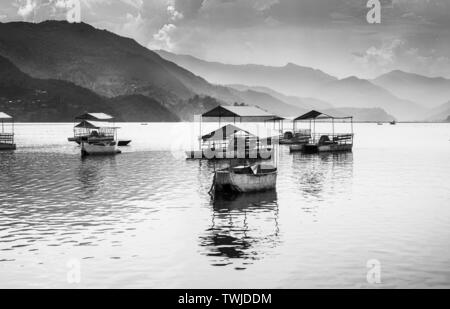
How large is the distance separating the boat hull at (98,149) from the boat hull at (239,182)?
45.9 meters

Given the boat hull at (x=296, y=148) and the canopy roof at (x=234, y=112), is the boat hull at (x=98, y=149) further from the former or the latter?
the boat hull at (x=296, y=148)

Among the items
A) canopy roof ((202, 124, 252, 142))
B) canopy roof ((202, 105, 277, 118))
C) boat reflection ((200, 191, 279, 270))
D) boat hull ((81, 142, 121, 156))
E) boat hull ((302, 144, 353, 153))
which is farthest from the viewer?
boat hull ((302, 144, 353, 153))

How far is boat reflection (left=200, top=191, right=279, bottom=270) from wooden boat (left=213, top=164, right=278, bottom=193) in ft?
2.27

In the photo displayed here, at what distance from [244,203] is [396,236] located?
40.1ft

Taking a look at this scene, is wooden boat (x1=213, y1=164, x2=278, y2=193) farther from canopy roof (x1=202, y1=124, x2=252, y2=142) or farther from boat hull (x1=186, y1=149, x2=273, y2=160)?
boat hull (x1=186, y1=149, x2=273, y2=160)

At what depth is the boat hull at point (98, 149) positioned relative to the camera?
81.1 metres

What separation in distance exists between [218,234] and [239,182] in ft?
39.3

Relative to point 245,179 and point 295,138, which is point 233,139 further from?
point 295,138

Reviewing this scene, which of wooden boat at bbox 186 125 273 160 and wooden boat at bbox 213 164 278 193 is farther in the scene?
wooden boat at bbox 186 125 273 160

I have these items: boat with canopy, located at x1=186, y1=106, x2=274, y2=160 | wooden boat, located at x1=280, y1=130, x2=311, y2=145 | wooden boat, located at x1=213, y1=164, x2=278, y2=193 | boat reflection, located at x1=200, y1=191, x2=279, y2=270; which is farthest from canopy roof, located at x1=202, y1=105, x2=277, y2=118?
wooden boat, located at x1=280, y1=130, x2=311, y2=145

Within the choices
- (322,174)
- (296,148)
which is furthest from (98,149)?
(322,174)

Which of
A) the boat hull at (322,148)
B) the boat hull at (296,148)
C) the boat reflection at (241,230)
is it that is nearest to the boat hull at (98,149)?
the boat hull at (296,148)

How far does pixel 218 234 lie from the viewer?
27.9 m

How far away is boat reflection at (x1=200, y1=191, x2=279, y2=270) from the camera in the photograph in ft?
77.5
